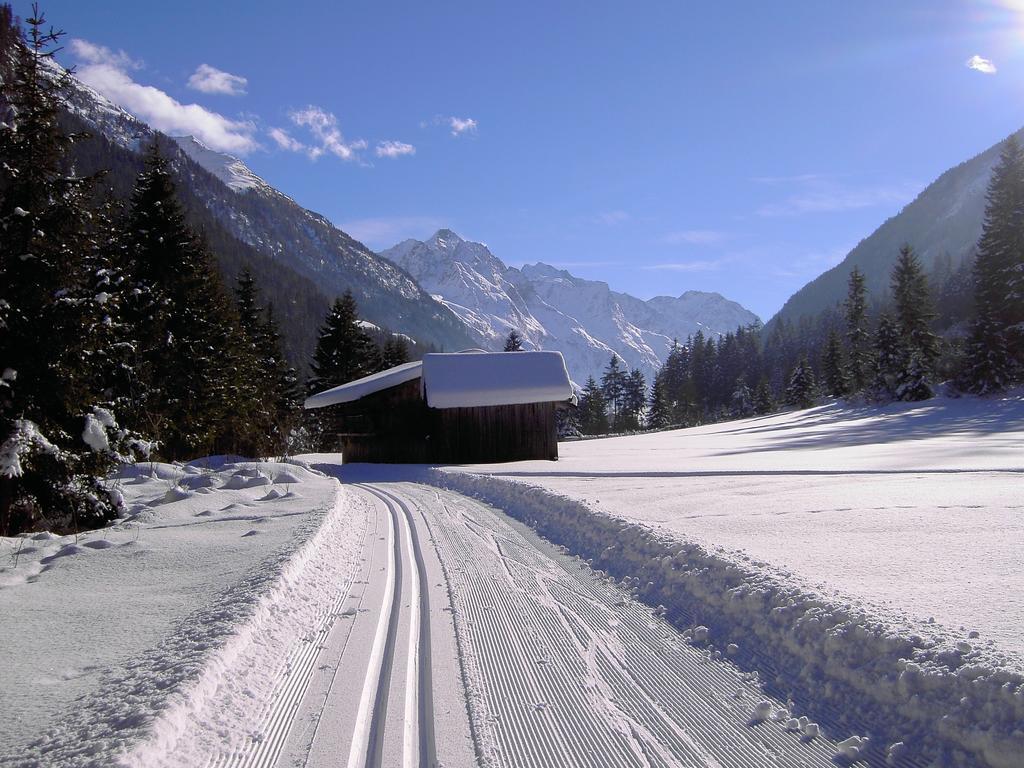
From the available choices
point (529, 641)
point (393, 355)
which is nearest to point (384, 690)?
point (529, 641)

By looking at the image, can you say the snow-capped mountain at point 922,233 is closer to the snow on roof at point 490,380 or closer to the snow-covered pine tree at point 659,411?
the snow-covered pine tree at point 659,411

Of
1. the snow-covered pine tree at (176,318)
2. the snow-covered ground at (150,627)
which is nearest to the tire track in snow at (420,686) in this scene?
the snow-covered ground at (150,627)

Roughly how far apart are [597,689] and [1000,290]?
38940mm

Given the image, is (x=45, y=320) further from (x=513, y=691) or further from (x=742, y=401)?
(x=742, y=401)

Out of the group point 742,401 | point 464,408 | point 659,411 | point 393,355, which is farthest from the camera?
point 742,401

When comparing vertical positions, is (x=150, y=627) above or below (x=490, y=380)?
below

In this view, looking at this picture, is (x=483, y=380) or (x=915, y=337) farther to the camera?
(x=915, y=337)

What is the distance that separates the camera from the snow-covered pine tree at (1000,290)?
102 feet

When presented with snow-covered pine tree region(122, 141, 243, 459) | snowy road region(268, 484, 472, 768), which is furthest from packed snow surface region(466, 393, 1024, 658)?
snow-covered pine tree region(122, 141, 243, 459)

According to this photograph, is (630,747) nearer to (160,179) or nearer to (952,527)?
(952,527)

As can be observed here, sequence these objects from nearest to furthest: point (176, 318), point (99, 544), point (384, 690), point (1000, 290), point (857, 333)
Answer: point (384, 690)
point (99, 544)
point (176, 318)
point (1000, 290)
point (857, 333)

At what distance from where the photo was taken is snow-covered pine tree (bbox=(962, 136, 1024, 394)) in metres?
31.2

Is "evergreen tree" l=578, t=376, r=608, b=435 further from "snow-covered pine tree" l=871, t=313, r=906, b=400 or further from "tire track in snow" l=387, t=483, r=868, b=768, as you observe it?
"tire track in snow" l=387, t=483, r=868, b=768

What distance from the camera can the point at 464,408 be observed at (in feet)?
84.7
